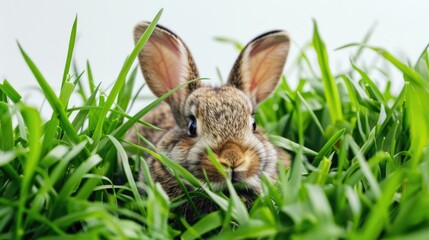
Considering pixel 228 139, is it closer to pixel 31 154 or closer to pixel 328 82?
pixel 328 82

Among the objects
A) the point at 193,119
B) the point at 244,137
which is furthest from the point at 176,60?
the point at 244,137

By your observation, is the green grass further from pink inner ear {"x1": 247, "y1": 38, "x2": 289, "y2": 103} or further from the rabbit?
pink inner ear {"x1": 247, "y1": 38, "x2": 289, "y2": 103}

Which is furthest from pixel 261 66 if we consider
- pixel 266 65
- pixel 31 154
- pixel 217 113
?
pixel 31 154

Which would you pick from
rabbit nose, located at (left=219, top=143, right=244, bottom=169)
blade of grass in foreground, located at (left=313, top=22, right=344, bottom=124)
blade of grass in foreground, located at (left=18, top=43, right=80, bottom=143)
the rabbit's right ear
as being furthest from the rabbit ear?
blade of grass in foreground, located at (left=18, top=43, right=80, bottom=143)

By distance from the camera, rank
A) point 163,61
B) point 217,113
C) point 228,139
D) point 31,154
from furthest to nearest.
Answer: point 163,61, point 217,113, point 228,139, point 31,154

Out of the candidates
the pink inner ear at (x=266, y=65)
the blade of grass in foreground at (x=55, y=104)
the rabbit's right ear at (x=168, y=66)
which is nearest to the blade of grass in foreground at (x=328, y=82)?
the pink inner ear at (x=266, y=65)

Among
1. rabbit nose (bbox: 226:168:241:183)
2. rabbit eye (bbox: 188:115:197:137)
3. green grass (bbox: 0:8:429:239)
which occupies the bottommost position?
rabbit nose (bbox: 226:168:241:183)

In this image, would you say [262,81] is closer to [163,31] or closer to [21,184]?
[163,31]
